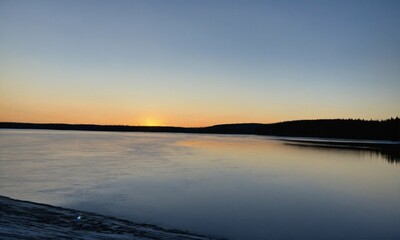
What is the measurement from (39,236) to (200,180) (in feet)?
41.6

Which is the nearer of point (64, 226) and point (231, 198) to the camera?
point (64, 226)

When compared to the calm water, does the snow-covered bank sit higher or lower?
higher

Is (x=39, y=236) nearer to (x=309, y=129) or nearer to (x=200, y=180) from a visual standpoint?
(x=200, y=180)

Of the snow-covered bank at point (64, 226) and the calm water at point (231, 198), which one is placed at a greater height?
the snow-covered bank at point (64, 226)

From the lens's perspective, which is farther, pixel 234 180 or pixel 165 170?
pixel 165 170

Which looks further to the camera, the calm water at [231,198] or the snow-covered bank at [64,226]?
the calm water at [231,198]

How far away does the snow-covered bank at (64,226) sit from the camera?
22.5 feet

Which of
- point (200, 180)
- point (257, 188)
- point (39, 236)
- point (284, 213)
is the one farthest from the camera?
point (200, 180)

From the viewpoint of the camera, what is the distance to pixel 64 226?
790 cm

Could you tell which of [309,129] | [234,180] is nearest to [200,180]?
[234,180]

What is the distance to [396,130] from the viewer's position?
287 ft

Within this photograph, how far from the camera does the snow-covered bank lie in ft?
22.5

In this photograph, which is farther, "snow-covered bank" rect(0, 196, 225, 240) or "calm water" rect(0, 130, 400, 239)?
"calm water" rect(0, 130, 400, 239)

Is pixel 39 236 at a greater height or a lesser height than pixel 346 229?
greater
